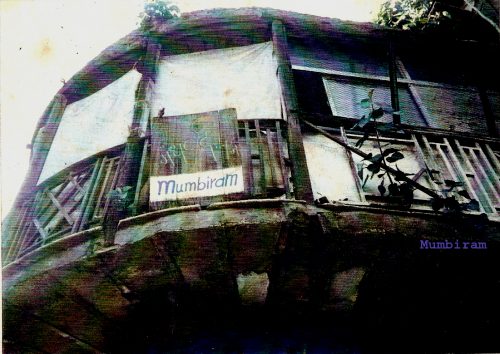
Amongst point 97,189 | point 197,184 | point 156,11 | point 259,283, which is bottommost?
point 259,283

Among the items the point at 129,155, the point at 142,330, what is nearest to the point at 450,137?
the point at 129,155

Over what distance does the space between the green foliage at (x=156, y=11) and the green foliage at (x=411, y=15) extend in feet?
12.6

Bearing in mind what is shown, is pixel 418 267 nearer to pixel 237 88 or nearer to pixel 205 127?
pixel 205 127

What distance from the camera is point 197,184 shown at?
3945mm

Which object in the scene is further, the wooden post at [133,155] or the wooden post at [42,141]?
the wooden post at [42,141]

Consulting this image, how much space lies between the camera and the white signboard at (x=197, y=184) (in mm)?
3887

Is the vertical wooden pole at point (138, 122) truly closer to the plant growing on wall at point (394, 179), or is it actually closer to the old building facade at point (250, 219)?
the old building facade at point (250, 219)

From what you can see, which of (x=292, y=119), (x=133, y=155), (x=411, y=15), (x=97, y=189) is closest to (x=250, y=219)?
(x=292, y=119)

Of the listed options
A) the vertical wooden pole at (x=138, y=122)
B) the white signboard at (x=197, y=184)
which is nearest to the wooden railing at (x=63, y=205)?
the vertical wooden pole at (x=138, y=122)

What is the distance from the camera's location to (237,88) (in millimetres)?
5703

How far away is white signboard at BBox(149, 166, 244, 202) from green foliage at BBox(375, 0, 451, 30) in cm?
474

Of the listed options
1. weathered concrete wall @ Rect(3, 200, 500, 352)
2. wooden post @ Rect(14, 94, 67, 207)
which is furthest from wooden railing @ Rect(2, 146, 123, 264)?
weathered concrete wall @ Rect(3, 200, 500, 352)

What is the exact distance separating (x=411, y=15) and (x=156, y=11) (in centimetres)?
444

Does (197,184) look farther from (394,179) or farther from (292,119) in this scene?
(394,179)
